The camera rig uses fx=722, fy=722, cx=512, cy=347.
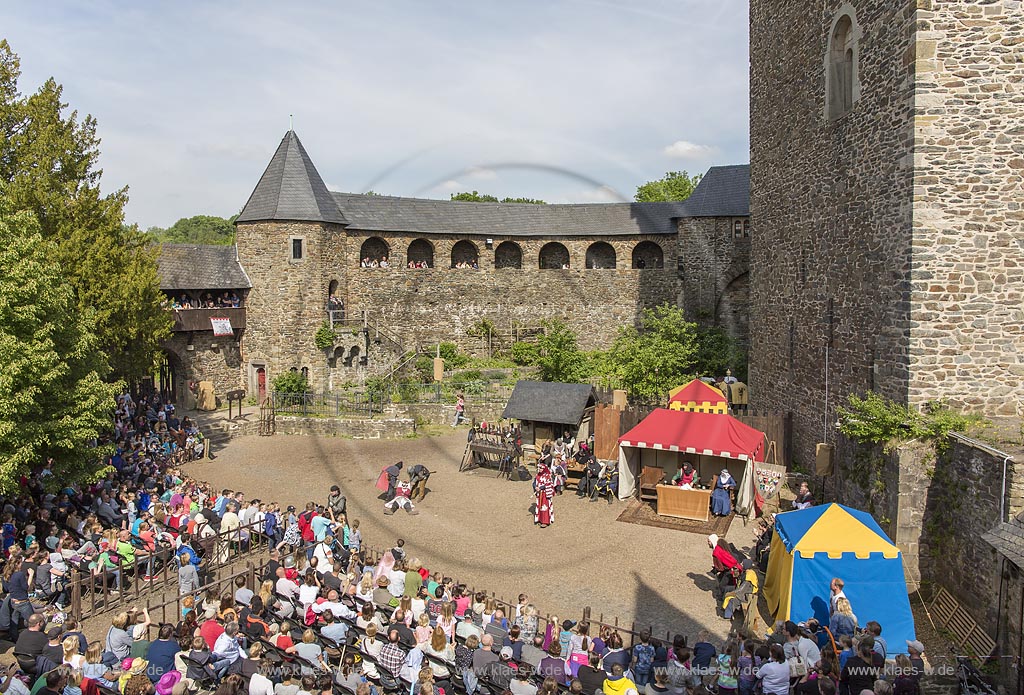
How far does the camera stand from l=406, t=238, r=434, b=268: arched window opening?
36.6 meters

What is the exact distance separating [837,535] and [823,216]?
8123mm

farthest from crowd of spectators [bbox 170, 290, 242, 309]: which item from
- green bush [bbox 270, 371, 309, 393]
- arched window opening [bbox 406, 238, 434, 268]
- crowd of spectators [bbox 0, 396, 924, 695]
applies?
crowd of spectators [bbox 0, 396, 924, 695]

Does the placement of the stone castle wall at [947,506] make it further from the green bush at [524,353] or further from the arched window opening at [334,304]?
the arched window opening at [334,304]

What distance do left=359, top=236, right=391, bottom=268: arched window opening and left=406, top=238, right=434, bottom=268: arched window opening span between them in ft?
4.41

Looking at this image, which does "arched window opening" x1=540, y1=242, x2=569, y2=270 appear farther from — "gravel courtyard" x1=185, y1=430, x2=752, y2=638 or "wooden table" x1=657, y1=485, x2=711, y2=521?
"wooden table" x1=657, y1=485, x2=711, y2=521

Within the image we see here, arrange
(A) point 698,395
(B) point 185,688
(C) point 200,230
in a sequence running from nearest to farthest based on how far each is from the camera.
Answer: (B) point 185,688
(A) point 698,395
(C) point 200,230

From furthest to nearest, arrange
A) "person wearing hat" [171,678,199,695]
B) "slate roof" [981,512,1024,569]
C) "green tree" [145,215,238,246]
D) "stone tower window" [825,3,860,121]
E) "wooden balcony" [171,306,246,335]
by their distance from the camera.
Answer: "green tree" [145,215,238,246] < "wooden balcony" [171,306,246,335] < "stone tower window" [825,3,860,121] < "slate roof" [981,512,1024,569] < "person wearing hat" [171,678,199,695]

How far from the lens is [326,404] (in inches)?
1046

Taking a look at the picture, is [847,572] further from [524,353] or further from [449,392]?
[524,353]

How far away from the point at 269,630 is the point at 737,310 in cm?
2891

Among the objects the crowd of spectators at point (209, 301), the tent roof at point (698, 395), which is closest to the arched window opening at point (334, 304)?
the crowd of spectators at point (209, 301)

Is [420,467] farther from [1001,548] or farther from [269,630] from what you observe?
[1001,548]

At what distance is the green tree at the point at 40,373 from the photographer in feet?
40.5

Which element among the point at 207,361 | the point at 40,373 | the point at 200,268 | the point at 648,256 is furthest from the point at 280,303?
the point at 648,256
